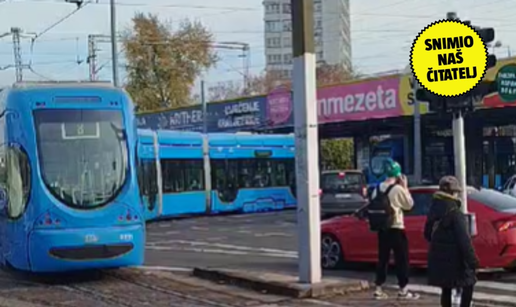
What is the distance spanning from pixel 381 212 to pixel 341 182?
675 inches

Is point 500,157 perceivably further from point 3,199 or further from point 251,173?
point 3,199

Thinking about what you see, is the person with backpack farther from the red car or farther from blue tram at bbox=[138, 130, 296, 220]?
blue tram at bbox=[138, 130, 296, 220]

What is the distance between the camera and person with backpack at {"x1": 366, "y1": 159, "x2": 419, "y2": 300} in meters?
12.5

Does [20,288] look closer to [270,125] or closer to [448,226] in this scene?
[448,226]

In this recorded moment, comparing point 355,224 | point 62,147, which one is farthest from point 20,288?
point 355,224

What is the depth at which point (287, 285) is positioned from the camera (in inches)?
512

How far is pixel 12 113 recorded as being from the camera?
14828 millimetres

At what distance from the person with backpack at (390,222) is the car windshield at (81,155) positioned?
442 centimetres

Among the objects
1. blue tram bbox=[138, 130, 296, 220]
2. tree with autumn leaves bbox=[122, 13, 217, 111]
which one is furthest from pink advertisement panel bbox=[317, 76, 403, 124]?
tree with autumn leaves bbox=[122, 13, 217, 111]

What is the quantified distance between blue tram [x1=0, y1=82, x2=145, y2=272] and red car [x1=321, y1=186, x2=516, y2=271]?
11.7 feet

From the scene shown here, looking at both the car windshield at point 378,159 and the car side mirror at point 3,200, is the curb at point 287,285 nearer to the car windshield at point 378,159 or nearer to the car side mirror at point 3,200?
the car side mirror at point 3,200

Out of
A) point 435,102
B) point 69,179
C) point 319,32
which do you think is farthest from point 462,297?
point 319,32

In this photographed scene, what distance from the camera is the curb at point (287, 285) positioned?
12.7 metres

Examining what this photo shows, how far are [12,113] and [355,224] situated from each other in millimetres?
6019
